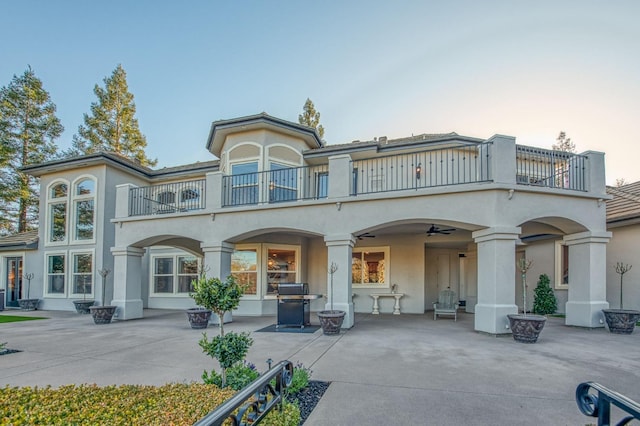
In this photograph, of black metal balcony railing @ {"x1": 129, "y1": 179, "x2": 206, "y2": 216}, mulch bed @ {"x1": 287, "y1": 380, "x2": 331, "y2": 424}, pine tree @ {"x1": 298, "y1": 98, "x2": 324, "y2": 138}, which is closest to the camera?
mulch bed @ {"x1": 287, "y1": 380, "x2": 331, "y2": 424}

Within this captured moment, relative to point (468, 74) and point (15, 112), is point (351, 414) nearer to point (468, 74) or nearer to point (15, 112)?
point (468, 74)

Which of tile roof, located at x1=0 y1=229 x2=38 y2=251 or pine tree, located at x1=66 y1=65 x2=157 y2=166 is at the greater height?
pine tree, located at x1=66 y1=65 x2=157 y2=166

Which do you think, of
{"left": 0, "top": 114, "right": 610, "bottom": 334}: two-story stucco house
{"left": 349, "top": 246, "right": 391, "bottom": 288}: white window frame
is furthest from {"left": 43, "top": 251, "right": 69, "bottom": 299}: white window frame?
{"left": 349, "top": 246, "right": 391, "bottom": 288}: white window frame

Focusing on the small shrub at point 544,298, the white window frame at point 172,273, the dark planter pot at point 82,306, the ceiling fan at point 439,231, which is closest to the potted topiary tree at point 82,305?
the dark planter pot at point 82,306

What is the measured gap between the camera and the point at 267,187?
1188 centimetres

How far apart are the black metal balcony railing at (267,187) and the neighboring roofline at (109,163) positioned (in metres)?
3.26

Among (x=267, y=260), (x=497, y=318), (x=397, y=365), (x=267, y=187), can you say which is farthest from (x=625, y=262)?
(x=267, y=260)

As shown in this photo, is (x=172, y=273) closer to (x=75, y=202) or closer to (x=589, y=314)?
(x=75, y=202)

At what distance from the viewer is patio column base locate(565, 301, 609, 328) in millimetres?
8828

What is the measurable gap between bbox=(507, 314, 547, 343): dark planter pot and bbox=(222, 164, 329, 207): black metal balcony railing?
670cm

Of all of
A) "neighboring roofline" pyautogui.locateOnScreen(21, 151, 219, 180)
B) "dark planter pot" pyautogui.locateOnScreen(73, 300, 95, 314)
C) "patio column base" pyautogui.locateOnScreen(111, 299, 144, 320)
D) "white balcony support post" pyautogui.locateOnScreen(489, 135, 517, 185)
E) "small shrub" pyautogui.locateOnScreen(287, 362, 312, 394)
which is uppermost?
"neighboring roofline" pyautogui.locateOnScreen(21, 151, 219, 180)

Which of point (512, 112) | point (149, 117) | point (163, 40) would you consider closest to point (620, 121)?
point (512, 112)

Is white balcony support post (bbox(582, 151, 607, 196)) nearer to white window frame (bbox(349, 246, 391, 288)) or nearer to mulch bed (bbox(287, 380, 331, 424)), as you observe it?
white window frame (bbox(349, 246, 391, 288))

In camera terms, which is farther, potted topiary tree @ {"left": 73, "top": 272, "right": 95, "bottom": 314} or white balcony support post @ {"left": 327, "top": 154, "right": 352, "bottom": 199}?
potted topiary tree @ {"left": 73, "top": 272, "right": 95, "bottom": 314}
